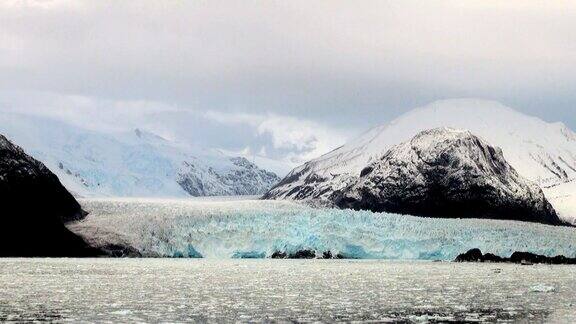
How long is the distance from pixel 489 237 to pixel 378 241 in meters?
11.5

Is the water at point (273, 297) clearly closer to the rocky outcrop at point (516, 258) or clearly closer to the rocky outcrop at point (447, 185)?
the rocky outcrop at point (516, 258)

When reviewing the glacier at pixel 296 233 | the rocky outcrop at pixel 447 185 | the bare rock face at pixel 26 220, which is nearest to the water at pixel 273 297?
the glacier at pixel 296 233

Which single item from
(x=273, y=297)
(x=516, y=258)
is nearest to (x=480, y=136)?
(x=516, y=258)

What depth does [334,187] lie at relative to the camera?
444ft

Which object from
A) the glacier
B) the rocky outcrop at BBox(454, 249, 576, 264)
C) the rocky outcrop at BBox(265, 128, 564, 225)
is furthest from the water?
the rocky outcrop at BBox(265, 128, 564, 225)

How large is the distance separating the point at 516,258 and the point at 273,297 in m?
49.3

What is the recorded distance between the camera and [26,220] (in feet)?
241

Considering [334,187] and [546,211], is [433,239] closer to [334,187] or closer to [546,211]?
[546,211]

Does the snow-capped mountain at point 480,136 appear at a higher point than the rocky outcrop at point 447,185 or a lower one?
higher

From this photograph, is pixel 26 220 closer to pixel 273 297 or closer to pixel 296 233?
pixel 296 233

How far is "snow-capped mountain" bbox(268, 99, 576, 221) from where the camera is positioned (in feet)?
481

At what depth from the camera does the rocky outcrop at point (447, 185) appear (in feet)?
358

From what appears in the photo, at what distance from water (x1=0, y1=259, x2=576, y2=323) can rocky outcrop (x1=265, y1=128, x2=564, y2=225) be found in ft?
198

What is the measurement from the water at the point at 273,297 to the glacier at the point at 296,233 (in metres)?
21.5
